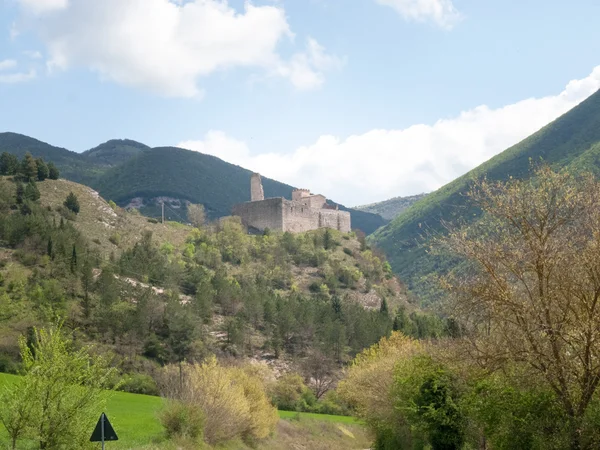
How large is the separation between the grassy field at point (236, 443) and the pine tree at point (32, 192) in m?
40.5

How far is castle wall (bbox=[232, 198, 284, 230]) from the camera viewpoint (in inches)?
3969

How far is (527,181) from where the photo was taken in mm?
17938

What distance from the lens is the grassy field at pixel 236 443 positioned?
1122 inches

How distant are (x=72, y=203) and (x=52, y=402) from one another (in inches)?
2649

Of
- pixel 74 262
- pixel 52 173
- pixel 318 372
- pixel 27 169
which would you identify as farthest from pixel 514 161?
pixel 74 262

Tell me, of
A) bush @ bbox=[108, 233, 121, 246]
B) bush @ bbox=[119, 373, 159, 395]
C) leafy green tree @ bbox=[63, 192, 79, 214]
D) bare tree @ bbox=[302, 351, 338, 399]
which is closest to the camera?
bush @ bbox=[119, 373, 159, 395]

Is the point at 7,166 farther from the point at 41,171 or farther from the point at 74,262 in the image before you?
the point at 74,262

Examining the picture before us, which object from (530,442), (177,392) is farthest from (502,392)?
(177,392)

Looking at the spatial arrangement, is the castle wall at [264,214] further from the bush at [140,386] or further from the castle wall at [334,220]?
the bush at [140,386]

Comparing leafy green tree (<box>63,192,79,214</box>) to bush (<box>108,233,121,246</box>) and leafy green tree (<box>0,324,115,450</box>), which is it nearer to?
bush (<box>108,233,121,246</box>)

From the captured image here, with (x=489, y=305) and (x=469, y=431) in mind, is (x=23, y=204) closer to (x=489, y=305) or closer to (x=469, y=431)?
(x=469, y=431)

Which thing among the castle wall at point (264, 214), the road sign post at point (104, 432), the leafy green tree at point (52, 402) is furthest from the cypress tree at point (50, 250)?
the road sign post at point (104, 432)

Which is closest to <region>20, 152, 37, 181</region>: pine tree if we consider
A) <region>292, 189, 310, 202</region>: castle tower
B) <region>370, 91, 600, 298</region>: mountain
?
<region>292, 189, 310, 202</region>: castle tower

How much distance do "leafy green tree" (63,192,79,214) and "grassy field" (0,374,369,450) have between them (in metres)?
41.8
